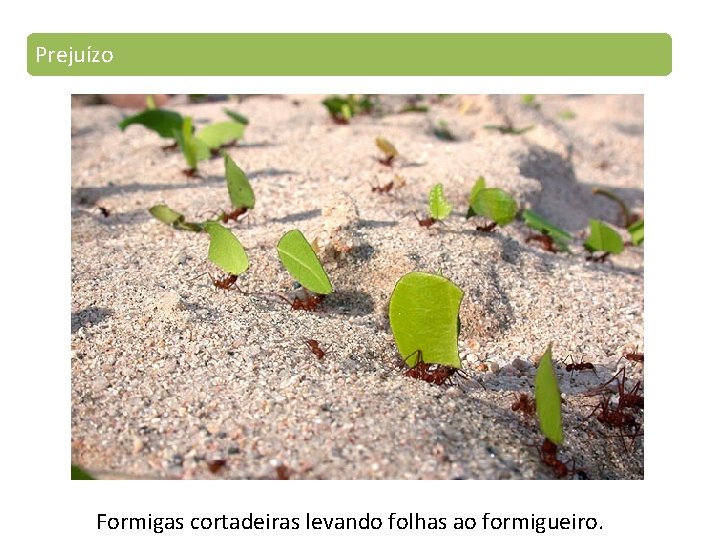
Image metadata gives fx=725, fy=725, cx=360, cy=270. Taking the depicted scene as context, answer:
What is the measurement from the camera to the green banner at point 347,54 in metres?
1.42

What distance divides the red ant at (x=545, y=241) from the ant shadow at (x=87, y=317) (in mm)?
1158

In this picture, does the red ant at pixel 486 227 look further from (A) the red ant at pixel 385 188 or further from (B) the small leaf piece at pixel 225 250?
(B) the small leaf piece at pixel 225 250

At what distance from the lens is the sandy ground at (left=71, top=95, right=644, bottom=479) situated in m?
1.11

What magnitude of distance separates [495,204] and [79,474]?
3.97 ft

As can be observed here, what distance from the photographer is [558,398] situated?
1079mm

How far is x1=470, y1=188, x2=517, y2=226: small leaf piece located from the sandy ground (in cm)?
6

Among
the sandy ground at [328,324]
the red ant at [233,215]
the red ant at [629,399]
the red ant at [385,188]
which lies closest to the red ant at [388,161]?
the sandy ground at [328,324]

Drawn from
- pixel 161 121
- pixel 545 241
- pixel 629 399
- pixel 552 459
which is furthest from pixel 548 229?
pixel 161 121

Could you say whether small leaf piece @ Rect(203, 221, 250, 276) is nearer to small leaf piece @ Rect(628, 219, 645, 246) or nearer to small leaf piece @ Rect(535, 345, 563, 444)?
small leaf piece @ Rect(535, 345, 563, 444)

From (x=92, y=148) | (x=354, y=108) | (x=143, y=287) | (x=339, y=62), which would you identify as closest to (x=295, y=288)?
(x=143, y=287)

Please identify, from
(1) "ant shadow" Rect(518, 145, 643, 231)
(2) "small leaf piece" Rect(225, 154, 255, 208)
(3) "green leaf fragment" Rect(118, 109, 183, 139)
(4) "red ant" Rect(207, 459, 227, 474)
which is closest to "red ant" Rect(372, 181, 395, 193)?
(2) "small leaf piece" Rect(225, 154, 255, 208)

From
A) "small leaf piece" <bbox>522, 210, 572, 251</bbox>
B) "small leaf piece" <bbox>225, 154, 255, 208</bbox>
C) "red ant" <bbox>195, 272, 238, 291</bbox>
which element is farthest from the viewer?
"small leaf piece" <bbox>522, 210, 572, 251</bbox>

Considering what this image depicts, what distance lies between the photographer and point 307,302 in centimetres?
153

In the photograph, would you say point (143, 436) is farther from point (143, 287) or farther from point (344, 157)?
point (344, 157)
